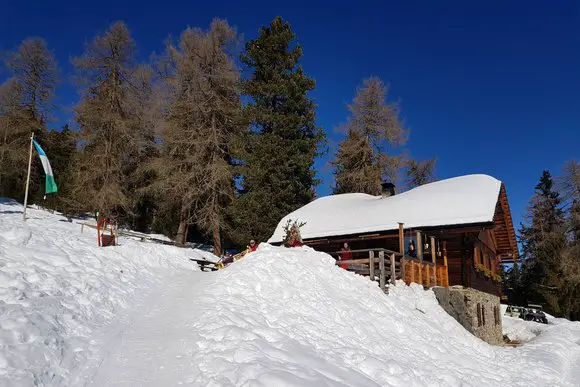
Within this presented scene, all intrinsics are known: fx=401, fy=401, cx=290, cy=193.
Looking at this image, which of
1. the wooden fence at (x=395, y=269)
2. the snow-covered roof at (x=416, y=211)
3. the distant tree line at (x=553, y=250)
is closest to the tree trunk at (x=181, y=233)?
the snow-covered roof at (x=416, y=211)

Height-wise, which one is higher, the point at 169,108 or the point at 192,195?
the point at 169,108

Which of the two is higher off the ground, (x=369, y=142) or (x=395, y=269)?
(x=369, y=142)

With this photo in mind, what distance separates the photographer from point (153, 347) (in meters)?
6.28

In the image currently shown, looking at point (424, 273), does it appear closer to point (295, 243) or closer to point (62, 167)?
point (295, 243)

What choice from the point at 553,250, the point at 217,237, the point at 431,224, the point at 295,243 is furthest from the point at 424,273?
the point at 553,250

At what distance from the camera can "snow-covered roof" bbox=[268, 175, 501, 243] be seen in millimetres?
17531

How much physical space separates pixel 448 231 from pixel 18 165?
1183 inches

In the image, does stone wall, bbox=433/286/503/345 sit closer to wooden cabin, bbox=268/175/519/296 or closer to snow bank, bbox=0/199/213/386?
wooden cabin, bbox=268/175/519/296

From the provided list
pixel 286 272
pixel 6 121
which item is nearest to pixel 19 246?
pixel 286 272

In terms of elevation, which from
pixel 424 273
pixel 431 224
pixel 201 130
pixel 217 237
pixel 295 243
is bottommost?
pixel 424 273

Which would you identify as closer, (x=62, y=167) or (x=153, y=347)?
(x=153, y=347)

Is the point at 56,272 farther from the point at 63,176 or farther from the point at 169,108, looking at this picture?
the point at 63,176

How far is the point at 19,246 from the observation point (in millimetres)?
8828

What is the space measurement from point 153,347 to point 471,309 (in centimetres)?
1518
